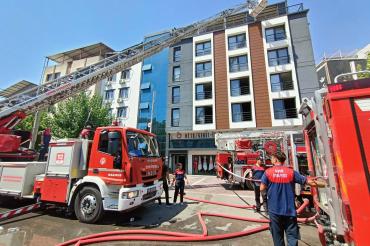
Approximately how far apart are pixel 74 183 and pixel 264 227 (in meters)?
5.68

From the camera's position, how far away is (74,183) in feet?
20.9

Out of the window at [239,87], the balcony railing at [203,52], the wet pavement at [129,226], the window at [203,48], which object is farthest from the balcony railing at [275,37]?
the wet pavement at [129,226]

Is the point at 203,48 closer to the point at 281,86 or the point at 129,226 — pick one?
the point at 281,86

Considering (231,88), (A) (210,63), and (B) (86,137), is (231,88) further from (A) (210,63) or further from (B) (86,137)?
(B) (86,137)

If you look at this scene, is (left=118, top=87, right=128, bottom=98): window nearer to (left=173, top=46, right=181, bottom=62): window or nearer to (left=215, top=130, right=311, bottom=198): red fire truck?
(left=173, top=46, right=181, bottom=62): window

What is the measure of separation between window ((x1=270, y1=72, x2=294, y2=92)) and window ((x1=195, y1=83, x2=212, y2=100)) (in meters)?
7.23

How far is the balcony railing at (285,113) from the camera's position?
21.5 meters

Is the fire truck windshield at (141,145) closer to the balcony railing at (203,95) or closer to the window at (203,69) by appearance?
the balcony railing at (203,95)

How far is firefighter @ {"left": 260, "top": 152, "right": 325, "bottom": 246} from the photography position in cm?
340

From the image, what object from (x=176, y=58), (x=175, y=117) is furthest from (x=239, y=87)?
(x=176, y=58)

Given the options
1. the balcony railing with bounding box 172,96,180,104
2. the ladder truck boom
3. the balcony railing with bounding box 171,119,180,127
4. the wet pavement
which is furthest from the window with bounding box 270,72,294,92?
the wet pavement

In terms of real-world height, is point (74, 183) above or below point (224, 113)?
below

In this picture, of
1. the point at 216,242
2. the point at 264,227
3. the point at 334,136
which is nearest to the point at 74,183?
the point at 216,242

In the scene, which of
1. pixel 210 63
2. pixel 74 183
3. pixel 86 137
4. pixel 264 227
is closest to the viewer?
pixel 264 227
